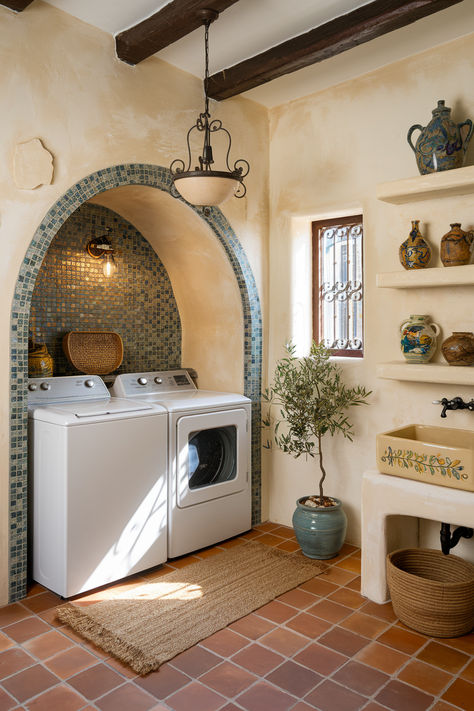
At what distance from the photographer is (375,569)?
2713 mm

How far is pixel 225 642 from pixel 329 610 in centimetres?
57

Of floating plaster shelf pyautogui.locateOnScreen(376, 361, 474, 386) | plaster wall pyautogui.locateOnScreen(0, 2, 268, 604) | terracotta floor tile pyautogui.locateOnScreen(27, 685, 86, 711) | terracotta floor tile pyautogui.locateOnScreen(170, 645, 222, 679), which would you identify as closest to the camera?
terracotta floor tile pyautogui.locateOnScreen(27, 685, 86, 711)

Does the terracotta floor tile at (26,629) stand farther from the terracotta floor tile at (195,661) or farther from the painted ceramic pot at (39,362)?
the painted ceramic pot at (39,362)

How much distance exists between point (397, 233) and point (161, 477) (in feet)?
6.32

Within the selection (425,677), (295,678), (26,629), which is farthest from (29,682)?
(425,677)

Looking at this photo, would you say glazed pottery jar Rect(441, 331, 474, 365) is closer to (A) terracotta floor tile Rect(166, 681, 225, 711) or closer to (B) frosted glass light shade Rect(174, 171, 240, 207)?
(B) frosted glass light shade Rect(174, 171, 240, 207)

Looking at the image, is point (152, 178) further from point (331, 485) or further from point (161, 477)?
point (331, 485)

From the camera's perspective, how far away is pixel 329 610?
2654mm

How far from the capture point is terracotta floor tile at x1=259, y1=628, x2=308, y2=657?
231 centimetres

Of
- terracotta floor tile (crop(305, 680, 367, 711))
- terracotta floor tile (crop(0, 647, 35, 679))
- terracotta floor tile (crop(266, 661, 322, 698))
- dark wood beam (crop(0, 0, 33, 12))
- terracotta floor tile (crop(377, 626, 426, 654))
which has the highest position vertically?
dark wood beam (crop(0, 0, 33, 12))

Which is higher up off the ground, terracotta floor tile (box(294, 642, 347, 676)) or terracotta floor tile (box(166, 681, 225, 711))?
terracotta floor tile (box(294, 642, 347, 676))

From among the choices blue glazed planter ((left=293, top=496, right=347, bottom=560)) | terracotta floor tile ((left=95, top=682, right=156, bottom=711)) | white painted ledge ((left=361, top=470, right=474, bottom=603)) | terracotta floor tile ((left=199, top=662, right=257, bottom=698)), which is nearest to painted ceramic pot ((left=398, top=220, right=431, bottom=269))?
white painted ledge ((left=361, top=470, right=474, bottom=603))

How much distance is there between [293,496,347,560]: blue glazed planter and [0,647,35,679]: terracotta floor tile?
1.60 meters

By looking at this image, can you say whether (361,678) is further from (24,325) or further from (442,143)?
(442,143)
